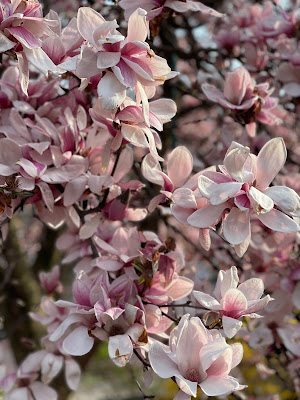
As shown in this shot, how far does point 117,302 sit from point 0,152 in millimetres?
303

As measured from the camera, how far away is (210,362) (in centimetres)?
57

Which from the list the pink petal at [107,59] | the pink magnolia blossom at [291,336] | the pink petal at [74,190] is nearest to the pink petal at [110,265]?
the pink petal at [74,190]

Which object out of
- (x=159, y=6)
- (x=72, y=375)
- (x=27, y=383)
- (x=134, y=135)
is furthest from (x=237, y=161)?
(x=27, y=383)

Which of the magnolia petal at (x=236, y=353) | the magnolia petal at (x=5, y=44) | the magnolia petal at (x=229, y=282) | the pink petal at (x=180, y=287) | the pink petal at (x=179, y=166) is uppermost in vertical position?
the magnolia petal at (x=5, y=44)

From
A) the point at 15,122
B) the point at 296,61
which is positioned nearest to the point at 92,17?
the point at 15,122

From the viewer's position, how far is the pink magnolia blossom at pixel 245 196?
63 centimetres

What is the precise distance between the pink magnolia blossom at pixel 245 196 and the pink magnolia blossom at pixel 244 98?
10.2 inches

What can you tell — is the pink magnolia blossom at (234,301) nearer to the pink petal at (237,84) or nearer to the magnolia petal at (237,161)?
the magnolia petal at (237,161)

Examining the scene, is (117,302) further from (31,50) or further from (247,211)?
(31,50)

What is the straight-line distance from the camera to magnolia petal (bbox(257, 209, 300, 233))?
65 centimetres

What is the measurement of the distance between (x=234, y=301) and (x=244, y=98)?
0.43 meters

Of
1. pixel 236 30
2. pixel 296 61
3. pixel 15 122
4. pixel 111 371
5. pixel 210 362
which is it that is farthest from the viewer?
pixel 111 371

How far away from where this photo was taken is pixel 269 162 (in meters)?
0.68

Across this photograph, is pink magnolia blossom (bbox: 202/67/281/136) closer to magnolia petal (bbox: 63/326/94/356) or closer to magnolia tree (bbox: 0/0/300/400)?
magnolia tree (bbox: 0/0/300/400)
